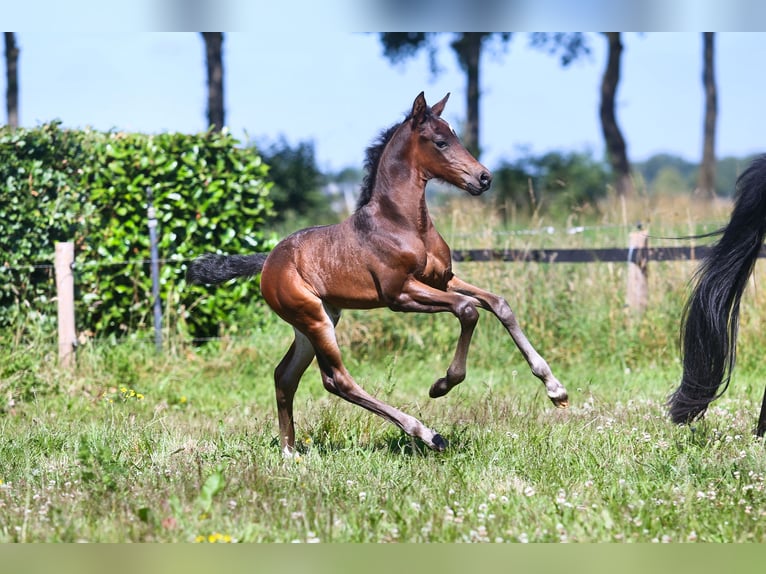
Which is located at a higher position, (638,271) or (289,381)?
(638,271)

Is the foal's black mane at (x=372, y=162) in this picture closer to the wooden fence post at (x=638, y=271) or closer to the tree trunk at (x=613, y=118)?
the wooden fence post at (x=638, y=271)

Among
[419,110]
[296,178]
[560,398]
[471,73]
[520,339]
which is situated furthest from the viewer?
[471,73]

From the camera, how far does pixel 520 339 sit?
17.1ft

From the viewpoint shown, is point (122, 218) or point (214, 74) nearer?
point (122, 218)

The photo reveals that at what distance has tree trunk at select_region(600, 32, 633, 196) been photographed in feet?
79.4

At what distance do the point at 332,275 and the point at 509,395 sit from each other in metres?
2.88

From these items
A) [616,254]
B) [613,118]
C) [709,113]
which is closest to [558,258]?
[616,254]

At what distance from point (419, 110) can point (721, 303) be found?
85.3 inches

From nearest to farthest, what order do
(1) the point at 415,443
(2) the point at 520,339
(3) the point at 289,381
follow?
(2) the point at 520,339 < (1) the point at 415,443 < (3) the point at 289,381

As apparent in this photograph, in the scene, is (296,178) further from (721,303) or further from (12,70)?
(721,303)

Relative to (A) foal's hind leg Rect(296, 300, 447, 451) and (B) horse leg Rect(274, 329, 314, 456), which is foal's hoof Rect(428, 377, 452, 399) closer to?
(A) foal's hind leg Rect(296, 300, 447, 451)

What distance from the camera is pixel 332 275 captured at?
18.0ft

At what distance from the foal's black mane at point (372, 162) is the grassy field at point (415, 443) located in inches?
52.4
